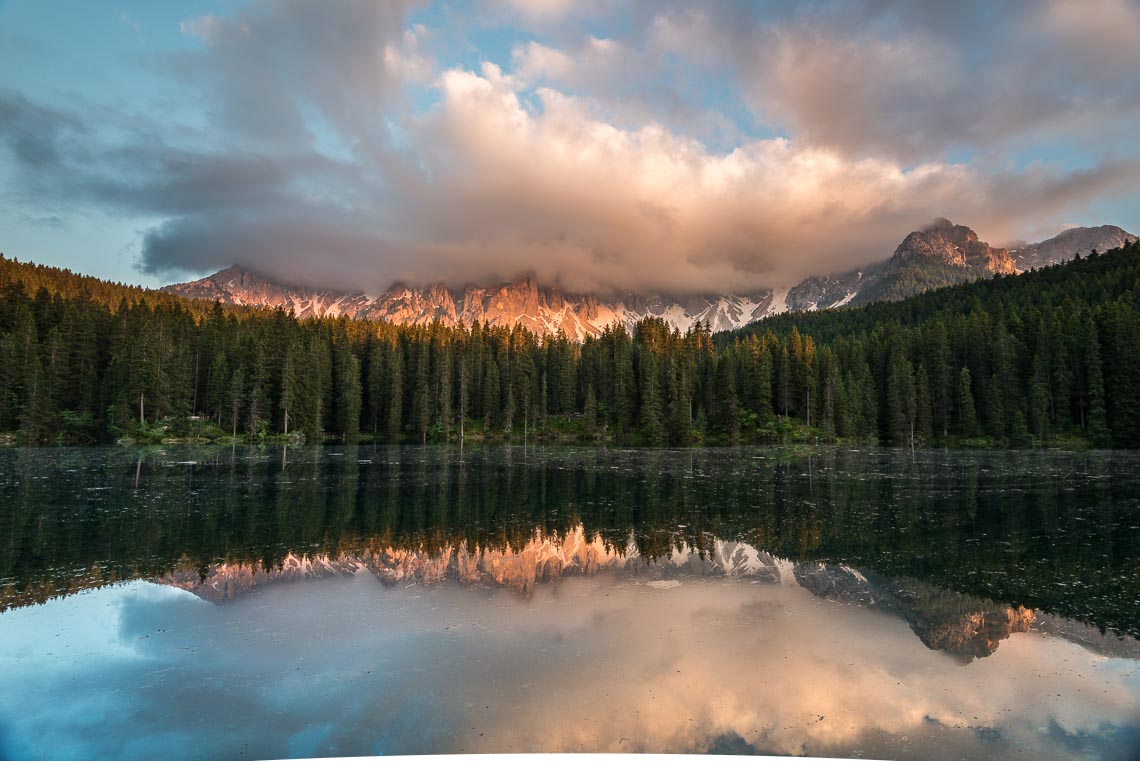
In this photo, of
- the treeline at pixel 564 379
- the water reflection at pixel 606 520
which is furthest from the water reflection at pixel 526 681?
the treeline at pixel 564 379

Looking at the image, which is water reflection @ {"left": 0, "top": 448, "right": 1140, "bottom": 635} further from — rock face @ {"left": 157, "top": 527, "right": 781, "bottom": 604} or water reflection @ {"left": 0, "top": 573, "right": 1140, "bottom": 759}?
water reflection @ {"left": 0, "top": 573, "right": 1140, "bottom": 759}

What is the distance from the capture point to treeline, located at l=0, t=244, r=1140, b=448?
3696 inches

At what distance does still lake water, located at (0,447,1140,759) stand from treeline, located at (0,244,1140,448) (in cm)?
7641

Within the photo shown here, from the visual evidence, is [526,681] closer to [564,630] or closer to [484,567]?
[564,630]

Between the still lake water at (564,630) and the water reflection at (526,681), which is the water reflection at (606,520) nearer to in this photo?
the still lake water at (564,630)

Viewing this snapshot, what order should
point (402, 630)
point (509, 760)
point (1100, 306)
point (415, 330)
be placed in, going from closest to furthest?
point (509, 760) < point (402, 630) < point (1100, 306) < point (415, 330)

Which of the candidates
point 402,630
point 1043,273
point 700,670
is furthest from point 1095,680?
point 1043,273

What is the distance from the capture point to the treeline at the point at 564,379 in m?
93.9

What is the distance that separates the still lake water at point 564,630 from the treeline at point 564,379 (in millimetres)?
76406

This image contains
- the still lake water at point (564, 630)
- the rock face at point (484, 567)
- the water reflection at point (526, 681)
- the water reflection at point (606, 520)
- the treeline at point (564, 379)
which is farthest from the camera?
the treeline at point (564, 379)

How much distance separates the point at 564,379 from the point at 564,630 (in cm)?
12021

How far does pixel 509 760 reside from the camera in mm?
6086

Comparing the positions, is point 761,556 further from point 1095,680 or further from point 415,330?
point 415,330

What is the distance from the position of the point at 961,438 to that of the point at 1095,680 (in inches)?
4409
